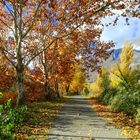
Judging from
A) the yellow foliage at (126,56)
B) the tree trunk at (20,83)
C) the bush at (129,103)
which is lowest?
the bush at (129,103)

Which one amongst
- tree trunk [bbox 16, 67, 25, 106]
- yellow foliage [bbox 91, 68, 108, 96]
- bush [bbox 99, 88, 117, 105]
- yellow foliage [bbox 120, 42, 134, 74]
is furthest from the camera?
yellow foliage [bbox 120, 42, 134, 74]

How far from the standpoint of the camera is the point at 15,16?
20766 millimetres

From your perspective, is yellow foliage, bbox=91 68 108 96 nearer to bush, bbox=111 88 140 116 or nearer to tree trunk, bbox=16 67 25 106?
bush, bbox=111 88 140 116

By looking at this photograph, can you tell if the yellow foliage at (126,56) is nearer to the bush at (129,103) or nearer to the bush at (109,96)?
the bush at (109,96)

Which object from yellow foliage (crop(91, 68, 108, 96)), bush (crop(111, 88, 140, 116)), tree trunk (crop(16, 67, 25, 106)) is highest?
yellow foliage (crop(91, 68, 108, 96))

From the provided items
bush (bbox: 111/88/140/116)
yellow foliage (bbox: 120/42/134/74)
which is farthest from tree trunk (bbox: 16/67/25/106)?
yellow foliage (bbox: 120/42/134/74)

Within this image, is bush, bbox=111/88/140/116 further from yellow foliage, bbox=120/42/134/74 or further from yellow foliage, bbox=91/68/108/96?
yellow foliage, bbox=120/42/134/74

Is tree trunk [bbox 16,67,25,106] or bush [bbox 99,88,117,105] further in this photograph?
bush [bbox 99,88,117,105]

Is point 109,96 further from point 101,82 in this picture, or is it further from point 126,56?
point 126,56

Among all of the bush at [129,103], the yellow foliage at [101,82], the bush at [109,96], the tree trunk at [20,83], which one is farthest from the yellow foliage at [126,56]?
the tree trunk at [20,83]

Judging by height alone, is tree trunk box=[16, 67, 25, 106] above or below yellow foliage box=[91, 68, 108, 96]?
below

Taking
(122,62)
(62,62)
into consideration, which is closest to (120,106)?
(62,62)

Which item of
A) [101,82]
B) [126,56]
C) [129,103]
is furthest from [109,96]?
[126,56]

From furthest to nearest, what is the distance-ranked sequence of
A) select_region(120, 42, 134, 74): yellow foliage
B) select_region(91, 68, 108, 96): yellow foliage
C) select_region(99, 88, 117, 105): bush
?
1. select_region(120, 42, 134, 74): yellow foliage
2. select_region(91, 68, 108, 96): yellow foliage
3. select_region(99, 88, 117, 105): bush
